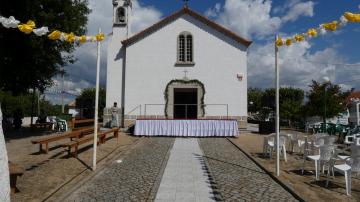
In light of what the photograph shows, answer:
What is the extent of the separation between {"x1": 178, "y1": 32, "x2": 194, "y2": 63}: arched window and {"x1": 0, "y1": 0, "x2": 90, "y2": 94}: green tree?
700cm

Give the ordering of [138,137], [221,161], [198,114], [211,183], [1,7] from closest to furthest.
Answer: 1. [211,183]
2. [221,161]
3. [1,7]
4. [138,137]
5. [198,114]

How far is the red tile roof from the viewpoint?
23609 mm

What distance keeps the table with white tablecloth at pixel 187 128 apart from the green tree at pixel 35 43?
5.89 meters

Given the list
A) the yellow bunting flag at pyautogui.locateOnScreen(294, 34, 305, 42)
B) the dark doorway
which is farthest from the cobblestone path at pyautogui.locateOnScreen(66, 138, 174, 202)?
the dark doorway

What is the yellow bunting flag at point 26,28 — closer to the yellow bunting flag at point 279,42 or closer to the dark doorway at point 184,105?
the yellow bunting flag at point 279,42

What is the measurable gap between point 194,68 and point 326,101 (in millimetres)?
9837

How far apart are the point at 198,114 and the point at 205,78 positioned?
2.53 m

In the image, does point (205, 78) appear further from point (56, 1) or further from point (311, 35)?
point (311, 35)

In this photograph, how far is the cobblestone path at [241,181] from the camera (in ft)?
22.3

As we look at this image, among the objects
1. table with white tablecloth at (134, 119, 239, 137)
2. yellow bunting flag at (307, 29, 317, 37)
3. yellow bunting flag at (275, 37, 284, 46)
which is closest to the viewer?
yellow bunting flag at (307, 29, 317, 37)

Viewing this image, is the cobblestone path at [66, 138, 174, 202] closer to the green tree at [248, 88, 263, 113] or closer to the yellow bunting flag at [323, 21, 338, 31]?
the yellow bunting flag at [323, 21, 338, 31]

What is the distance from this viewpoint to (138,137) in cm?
1919

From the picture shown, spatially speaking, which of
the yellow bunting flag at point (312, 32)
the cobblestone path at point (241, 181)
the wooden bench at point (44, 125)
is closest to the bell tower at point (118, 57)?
the wooden bench at point (44, 125)

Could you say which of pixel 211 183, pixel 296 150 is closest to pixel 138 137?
pixel 296 150
